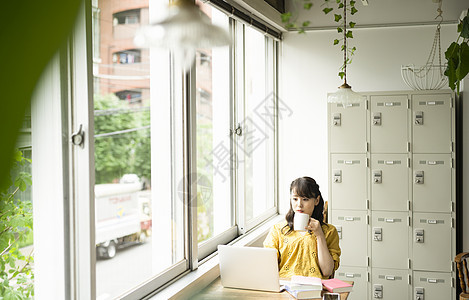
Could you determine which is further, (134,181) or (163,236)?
(163,236)

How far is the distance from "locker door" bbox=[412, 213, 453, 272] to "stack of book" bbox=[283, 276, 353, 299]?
2.07 m

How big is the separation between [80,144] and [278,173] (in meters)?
3.35

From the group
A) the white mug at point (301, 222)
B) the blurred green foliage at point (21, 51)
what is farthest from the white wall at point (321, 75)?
the blurred green foliage at point (21, 51)

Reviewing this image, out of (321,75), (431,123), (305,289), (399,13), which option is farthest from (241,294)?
(399,13)

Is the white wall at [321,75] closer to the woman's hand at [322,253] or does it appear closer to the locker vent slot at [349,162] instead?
the locker vent slot at [349,162]

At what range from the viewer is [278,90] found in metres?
5.26

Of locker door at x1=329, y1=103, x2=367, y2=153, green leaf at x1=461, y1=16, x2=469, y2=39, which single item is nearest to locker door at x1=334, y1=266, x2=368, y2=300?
locker door at x1=329, y1=103, x2=367, y2=153

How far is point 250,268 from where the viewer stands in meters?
2.74

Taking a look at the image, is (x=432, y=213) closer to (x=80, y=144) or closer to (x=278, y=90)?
(x=278, y=90)

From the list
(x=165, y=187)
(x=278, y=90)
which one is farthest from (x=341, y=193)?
(x=165, y=187)

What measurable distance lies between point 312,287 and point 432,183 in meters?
2.29

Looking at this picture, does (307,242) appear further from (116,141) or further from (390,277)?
(390,277)

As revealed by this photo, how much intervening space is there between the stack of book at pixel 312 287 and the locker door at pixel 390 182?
2.02 m

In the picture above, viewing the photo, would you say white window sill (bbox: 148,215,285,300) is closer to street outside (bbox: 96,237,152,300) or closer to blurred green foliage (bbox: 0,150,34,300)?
street outside (bbox: 96,237,152,300)
